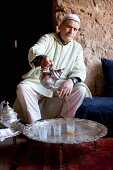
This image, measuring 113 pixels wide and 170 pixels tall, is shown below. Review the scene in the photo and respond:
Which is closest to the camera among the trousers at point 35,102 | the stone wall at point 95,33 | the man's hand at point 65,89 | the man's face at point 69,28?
the man's hand at point 65,89

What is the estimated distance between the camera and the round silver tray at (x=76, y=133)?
7.14 feet

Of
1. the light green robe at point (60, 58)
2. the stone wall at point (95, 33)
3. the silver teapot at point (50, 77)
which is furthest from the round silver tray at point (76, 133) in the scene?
the stone wall at point (95, 33)

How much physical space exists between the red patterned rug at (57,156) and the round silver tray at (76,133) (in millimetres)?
82

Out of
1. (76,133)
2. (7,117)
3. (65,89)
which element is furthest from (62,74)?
(76,133)

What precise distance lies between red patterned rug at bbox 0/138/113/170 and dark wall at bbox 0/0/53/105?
2.26m

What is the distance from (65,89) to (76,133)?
2.26 ft

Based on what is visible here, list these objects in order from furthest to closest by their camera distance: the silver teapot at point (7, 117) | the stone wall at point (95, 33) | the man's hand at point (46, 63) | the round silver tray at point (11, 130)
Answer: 1. the stone wall at point (95, 33)
2. the man's hand at point (46, 63)
3. the silver teapot at point (7, 117)
4. the round silver tray at point (11, 130)

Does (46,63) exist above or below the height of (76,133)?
above

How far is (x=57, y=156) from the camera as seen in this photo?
2.44 metres

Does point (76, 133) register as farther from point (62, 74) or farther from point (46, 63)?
point (62, 74)

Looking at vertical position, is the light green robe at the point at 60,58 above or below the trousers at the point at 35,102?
above

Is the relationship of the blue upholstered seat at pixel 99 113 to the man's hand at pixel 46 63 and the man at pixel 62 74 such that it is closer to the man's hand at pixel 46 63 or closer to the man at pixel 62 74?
the man at pixel 62 74

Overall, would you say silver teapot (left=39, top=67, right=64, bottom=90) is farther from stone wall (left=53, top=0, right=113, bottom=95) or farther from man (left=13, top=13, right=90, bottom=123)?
stone wall (left=53, top=0, right=113, bottom=95)

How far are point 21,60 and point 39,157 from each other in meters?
2.63
